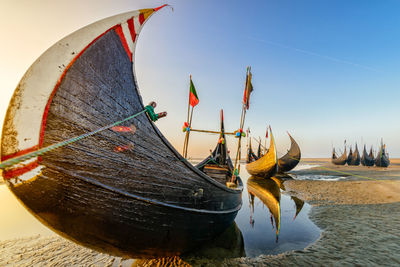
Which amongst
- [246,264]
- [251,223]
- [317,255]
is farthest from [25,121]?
[251,223]

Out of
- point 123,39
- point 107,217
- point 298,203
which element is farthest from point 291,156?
point 123,39

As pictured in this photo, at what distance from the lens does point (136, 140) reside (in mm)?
1940

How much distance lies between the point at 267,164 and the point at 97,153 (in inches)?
588

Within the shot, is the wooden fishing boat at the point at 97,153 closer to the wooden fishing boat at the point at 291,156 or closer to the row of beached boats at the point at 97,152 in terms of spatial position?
the row of beached boats at the point at 97,152

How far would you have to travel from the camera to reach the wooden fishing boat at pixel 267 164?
44.0 ft

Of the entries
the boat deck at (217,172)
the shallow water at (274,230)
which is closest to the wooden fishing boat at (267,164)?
the shallow water at (274,230)

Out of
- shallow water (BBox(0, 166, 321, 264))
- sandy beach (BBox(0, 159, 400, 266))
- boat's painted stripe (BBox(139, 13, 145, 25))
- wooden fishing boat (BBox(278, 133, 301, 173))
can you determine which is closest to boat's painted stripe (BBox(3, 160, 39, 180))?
boat's painted stripe (BBox(139, 13, 145, 25))

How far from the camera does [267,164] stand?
14.3 metres

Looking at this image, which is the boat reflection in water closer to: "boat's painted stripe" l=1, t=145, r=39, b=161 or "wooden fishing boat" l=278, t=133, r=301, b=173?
"boat's painted stripe" l=1, t=145, r=39, b=161

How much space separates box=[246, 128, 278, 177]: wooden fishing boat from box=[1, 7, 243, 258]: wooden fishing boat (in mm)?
12777

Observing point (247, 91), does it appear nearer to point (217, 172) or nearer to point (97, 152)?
point (217, 172)

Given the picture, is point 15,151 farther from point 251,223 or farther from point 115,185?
point 251,223

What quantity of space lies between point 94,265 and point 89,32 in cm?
423

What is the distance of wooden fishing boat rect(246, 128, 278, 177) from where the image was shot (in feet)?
44.0
